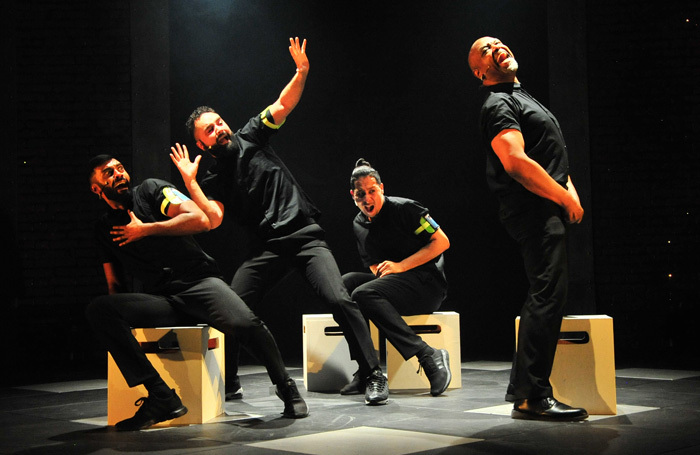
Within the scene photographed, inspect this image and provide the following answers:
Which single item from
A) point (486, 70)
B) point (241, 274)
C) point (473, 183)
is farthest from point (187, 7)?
point (486, 70)

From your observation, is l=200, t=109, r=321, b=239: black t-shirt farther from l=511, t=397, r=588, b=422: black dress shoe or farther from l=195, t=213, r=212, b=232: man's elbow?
l=511, t=397, r=588, b=422: black dress shoe

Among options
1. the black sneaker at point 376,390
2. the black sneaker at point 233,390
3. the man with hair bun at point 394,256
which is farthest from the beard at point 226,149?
the black sneaker at point 376,390

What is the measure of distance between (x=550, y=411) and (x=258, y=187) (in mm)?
1794

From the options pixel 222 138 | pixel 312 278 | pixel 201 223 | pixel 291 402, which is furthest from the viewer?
pixel 222 138

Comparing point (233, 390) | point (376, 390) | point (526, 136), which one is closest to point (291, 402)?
point (376, 390)

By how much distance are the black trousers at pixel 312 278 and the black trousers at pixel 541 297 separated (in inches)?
34.6

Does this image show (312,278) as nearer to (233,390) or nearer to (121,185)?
(233,390)

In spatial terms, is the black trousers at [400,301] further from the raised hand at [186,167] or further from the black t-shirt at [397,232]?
the raised hand at [186,167]

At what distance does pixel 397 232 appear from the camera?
14.3ft

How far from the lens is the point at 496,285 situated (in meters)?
6.07

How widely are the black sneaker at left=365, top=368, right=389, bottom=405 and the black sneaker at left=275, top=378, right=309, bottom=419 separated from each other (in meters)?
0.38

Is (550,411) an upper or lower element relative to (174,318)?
lower

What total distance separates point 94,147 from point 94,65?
26.5 inches

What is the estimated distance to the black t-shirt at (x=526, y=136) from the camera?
3.15 metres
